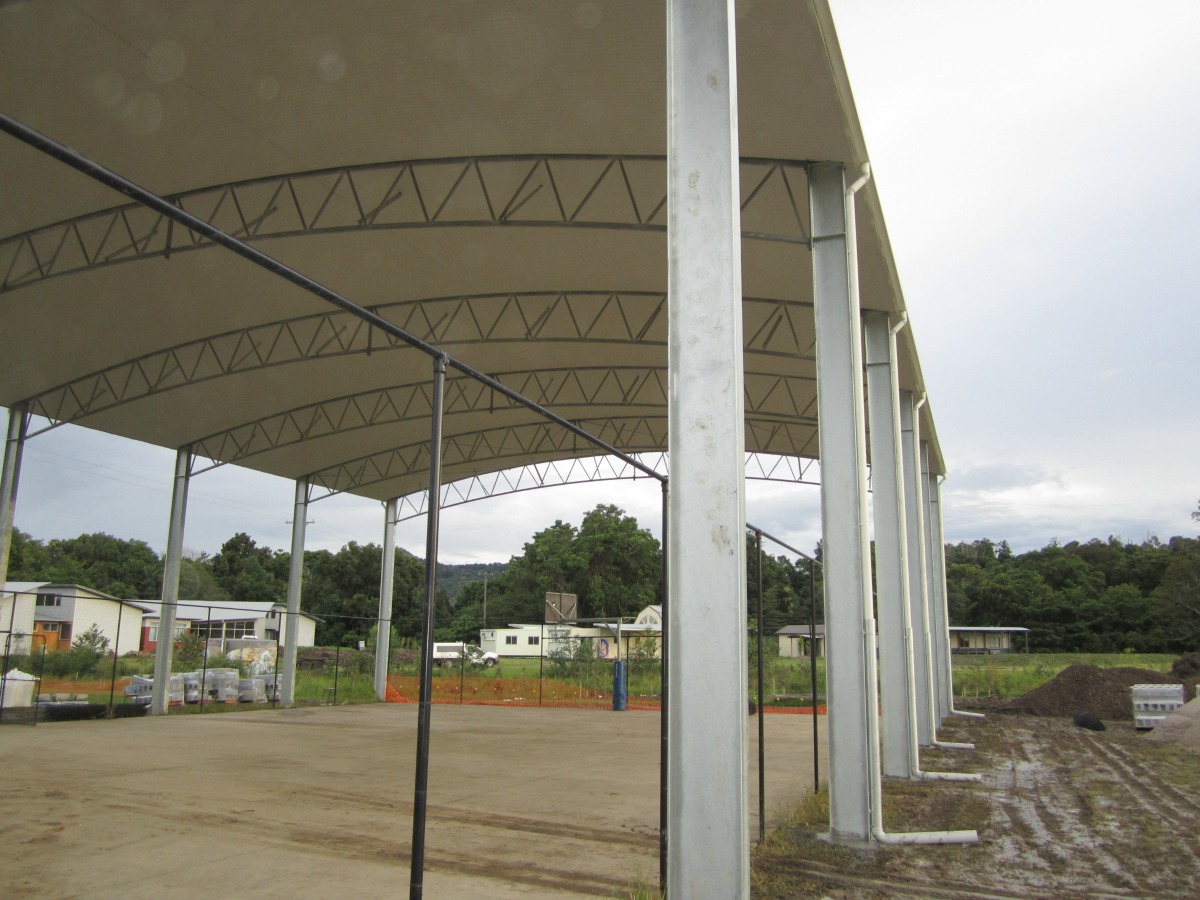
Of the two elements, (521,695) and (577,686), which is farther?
(577,686)

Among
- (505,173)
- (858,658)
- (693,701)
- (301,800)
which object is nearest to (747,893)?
(693,701)

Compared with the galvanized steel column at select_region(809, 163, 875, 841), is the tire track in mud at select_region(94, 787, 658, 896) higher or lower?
lower

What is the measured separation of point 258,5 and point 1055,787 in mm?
13365

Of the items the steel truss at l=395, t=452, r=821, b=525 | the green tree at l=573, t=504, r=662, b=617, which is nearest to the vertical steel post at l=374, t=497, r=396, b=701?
the steel truss at l=395, t=452, r=821, b=525

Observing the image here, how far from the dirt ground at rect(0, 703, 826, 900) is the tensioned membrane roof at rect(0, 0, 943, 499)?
6876 mm

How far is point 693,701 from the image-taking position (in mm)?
4781

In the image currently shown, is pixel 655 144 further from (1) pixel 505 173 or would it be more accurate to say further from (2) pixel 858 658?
(2) pixel 858 658

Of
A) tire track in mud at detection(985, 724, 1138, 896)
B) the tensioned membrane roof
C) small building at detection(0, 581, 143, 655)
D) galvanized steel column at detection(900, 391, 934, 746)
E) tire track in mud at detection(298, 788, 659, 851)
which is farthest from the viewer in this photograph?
small building at detection(0, 581, 143, 655)

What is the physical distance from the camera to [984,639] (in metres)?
67.1

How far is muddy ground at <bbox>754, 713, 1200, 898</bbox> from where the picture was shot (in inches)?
265

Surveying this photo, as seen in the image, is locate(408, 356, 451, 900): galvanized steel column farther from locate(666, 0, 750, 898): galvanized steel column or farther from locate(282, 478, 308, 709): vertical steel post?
locate(282, 478, 308, 709): vertical steel post

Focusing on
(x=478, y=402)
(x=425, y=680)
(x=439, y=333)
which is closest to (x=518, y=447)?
(x=478, y=402)

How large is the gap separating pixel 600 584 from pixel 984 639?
29645mm

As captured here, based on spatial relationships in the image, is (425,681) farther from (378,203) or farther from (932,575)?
(932,575)
